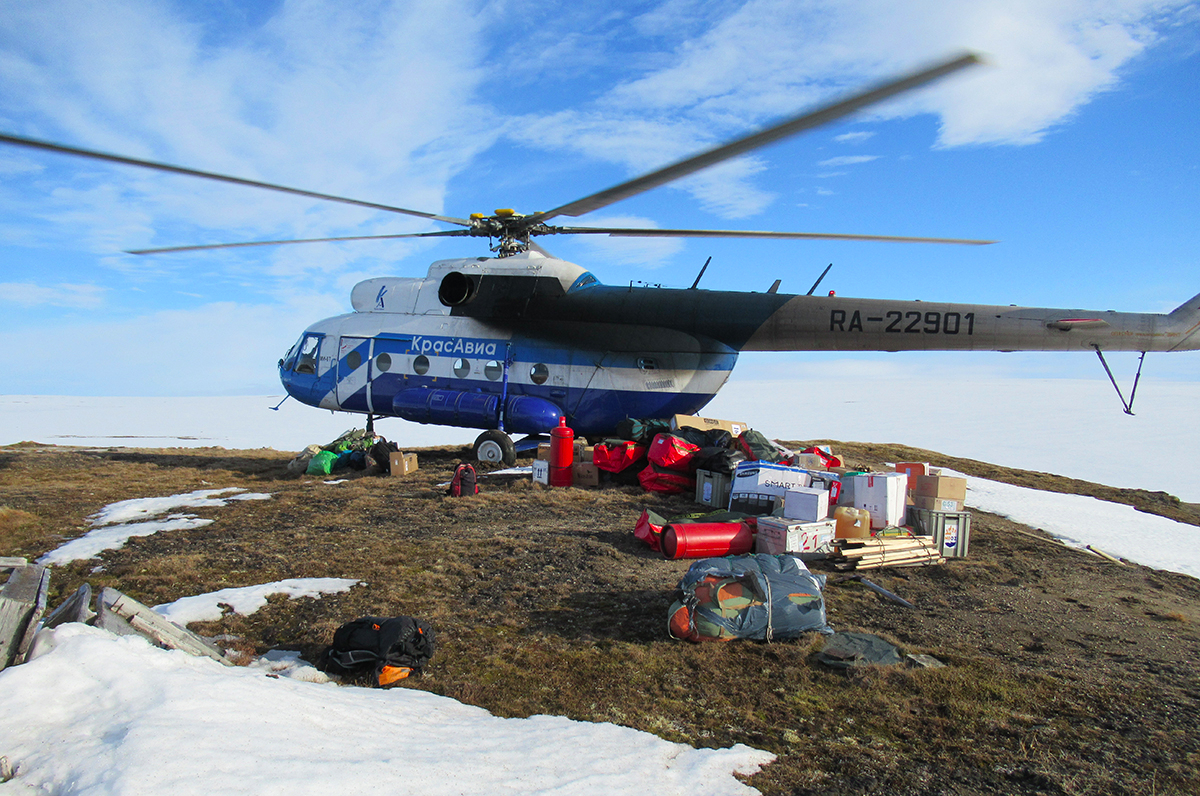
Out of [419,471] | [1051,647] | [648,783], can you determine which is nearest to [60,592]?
[648,783]

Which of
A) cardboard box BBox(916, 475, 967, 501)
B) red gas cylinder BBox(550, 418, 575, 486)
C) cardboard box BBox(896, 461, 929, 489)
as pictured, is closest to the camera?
cardboard box BBox(916, 475, 967, 501)

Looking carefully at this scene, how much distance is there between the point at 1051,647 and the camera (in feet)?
14.6

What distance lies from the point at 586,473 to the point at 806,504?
13.8 ft

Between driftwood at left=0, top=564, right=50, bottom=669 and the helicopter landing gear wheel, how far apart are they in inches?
332

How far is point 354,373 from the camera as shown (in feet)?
41.4

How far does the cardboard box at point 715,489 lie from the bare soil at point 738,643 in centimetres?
43

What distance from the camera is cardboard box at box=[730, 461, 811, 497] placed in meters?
7.32

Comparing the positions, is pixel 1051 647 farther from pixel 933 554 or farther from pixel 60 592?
pixel 60 592

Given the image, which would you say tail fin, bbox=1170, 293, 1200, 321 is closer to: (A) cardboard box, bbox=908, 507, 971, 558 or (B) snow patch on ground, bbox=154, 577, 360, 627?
(A) cardboard box, bbox=908, 507, 971, 558

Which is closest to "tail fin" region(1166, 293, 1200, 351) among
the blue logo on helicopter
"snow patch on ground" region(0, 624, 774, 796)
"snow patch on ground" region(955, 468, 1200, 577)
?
"snow patch on ground" region(955, 468, 1200, 577)

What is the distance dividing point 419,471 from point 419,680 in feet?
25.1

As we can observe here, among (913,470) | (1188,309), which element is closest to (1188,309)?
(1188,309)

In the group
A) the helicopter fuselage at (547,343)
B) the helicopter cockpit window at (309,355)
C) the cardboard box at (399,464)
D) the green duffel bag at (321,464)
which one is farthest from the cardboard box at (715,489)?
the helicopter cockpit window at (309,355)

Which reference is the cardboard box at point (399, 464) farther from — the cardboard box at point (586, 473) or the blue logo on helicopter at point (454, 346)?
the cardboard box at point (586, 473)
